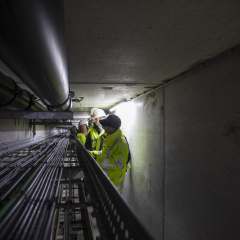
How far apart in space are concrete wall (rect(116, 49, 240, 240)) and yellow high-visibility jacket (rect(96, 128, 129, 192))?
477 millimetres

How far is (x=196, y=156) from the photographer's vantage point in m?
1.71

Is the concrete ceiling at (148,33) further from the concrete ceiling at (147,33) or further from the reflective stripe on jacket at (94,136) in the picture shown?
the reflective stripe on jacket at (94,136)

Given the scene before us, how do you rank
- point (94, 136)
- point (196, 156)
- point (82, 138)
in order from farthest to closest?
1. point (82, 138)
2. point (94, 136)
3. point (196, 156)

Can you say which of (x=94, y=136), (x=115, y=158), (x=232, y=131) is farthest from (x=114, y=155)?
(x=94, y=136)

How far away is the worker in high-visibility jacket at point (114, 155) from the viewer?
7.93ft

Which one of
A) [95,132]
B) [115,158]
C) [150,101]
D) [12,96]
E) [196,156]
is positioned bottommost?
[115,158]

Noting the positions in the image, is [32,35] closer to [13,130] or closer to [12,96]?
[12,96]

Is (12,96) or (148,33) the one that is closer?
(148,33)

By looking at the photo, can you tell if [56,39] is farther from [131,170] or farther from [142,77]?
[131,170]

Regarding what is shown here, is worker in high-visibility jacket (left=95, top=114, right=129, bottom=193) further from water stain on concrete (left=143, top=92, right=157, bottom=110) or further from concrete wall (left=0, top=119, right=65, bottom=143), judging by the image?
concrete wall (left=0, top=119, right=65, bottom=143)

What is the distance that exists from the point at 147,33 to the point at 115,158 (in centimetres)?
165

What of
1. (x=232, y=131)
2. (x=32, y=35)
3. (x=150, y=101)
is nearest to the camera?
(x=32, y=35)

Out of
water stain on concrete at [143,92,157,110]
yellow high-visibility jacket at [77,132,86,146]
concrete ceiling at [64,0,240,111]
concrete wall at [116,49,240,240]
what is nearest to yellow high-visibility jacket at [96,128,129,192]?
concrete wall at [116,49,240,240]

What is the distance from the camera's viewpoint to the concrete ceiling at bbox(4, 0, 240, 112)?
896 mm
